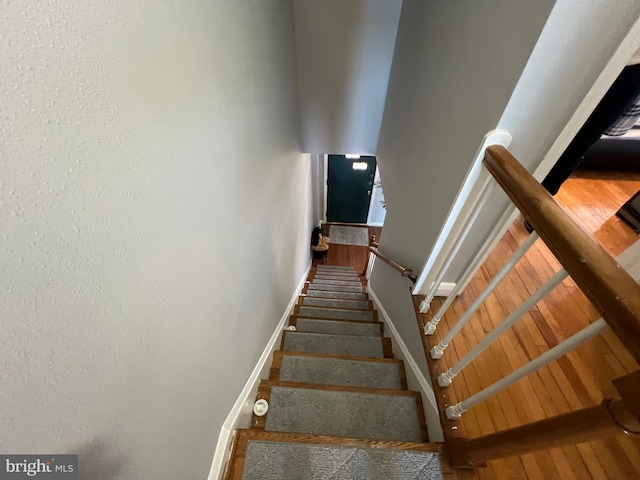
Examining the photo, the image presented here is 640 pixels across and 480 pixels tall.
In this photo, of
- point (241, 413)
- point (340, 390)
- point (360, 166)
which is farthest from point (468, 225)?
point (360, 166)

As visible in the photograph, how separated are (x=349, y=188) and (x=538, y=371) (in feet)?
16.3

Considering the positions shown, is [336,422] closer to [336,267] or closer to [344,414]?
[344,414]

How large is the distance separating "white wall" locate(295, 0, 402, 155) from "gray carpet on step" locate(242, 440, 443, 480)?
275 cm

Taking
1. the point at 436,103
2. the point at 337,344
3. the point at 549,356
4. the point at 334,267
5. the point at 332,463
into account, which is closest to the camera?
the point at 549,356

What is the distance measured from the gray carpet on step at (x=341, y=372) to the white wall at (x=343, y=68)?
230cm

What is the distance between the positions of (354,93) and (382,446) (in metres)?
2.79

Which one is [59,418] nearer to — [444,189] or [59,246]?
[59,246]

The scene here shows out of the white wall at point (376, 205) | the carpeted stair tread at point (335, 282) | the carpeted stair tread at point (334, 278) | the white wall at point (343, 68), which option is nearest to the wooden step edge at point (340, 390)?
the white wall at point (343, 68)

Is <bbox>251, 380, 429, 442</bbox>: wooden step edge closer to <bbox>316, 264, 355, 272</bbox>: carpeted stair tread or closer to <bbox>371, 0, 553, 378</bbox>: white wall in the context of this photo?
<bbox>371, 0, 553, 378</bbox>: white wall

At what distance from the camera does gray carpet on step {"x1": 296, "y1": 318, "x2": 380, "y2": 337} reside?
2.32 meters

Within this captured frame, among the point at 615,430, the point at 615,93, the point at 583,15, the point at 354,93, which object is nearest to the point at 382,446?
the point at 615,430

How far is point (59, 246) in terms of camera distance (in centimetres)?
39

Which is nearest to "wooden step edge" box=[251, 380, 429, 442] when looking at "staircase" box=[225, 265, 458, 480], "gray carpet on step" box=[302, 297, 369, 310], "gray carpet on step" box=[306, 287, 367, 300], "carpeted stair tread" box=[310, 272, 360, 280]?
"staircase" box=[225, 265, 458, 480]

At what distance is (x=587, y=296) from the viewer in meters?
0.54
